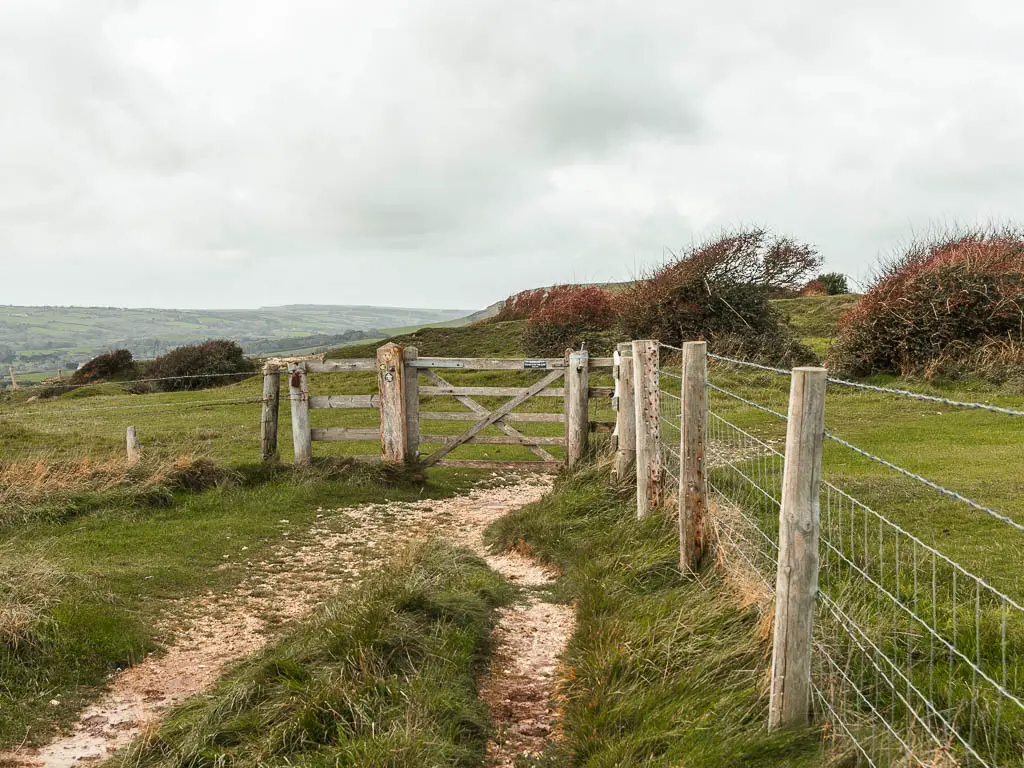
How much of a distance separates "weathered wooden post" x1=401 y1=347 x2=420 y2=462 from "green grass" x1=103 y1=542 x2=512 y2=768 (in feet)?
19.7

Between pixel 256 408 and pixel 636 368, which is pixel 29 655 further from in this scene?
pixel 256 408

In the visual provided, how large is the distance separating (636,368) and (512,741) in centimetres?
387

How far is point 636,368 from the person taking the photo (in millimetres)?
7355

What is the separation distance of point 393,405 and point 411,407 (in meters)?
0.35

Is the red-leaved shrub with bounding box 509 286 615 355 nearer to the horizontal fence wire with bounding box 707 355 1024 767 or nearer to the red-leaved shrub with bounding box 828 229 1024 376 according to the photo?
the red-leaved shrub with bounding box 828 229 1024 376

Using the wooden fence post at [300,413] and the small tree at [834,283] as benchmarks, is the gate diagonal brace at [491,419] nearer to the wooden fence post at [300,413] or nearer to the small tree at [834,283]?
the wooden fence post at [300,413]

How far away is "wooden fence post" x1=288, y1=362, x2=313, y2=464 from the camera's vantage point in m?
11.6

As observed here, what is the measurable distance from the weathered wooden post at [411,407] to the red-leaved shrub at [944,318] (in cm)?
1219

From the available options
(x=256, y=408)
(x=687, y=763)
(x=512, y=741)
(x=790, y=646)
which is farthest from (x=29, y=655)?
(x=256, y=408)

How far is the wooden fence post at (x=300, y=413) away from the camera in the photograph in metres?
11.6

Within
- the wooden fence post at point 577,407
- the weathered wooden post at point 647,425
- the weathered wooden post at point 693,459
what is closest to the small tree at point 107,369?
the wooden fence post at point 577,407

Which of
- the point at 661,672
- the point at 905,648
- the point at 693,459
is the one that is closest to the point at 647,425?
the point at 693,459

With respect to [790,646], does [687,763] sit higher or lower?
lower

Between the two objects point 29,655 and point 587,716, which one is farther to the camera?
point 29,655
